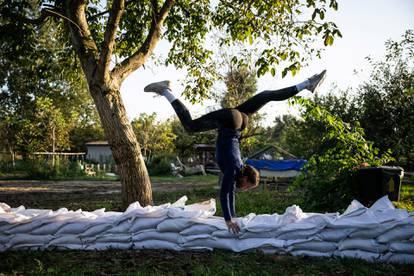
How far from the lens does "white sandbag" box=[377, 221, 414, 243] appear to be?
3.84 m

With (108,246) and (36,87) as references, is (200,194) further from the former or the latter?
(36,87)

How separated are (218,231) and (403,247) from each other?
2.03 metres

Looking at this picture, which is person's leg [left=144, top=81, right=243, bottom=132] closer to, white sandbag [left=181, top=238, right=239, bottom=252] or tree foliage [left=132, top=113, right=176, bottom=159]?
white sandbag [left=181, top=238, right=239, bottom=252]

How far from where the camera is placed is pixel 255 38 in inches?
287

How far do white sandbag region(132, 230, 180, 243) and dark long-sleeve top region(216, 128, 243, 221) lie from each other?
74 centimetres

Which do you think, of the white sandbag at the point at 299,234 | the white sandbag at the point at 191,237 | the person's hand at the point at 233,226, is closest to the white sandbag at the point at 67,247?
the white sandbag at the point at 191,237

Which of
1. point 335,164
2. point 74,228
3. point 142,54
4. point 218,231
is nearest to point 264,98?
point 218,231

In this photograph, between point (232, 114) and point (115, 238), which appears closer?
point (232, 114)

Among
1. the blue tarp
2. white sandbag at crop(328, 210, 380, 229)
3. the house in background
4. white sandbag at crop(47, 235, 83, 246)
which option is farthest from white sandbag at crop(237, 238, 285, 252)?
the house in background

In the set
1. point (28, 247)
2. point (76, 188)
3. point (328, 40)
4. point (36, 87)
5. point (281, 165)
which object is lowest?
point (76, 188)

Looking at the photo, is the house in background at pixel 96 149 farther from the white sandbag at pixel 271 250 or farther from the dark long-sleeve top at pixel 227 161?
the white sandbag at pixel 271 250

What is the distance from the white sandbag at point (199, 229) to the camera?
4.44 meters

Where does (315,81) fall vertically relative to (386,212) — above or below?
above

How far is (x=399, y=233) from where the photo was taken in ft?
12.7
